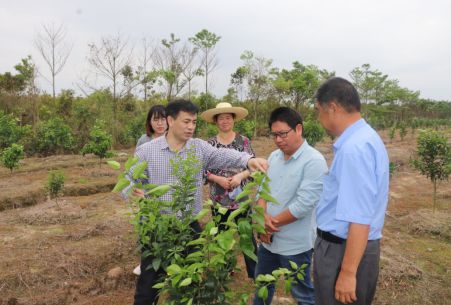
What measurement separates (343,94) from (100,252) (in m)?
3.61

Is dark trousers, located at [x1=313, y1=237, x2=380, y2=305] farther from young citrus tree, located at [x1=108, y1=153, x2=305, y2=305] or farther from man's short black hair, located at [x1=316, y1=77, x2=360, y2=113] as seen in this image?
man's short black hair, located at [x1=316, y1=77, x2=360, y2=113]

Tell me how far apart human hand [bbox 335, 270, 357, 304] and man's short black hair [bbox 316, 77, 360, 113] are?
2.44 feet

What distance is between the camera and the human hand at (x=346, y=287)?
157cm

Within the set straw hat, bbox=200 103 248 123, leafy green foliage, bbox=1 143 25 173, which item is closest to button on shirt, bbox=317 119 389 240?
straw hat, bbox=200 103 248 123

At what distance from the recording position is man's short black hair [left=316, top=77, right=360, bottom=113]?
5.48ft

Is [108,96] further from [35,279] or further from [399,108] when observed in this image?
[399,108]

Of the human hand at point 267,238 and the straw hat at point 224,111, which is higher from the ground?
the straw hat at point 224,111

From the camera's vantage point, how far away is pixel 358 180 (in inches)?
60.4

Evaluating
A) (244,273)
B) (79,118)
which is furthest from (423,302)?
(79,118)

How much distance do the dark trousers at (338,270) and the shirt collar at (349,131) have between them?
473 mm

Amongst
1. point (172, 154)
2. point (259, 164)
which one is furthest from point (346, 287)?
point (172, 154)

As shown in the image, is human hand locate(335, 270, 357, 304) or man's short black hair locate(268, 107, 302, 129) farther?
man's short black hair locate(268, 107, 302, 129)

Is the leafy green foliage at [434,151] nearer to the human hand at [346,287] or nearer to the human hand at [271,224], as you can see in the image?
the human hand at [271,224]

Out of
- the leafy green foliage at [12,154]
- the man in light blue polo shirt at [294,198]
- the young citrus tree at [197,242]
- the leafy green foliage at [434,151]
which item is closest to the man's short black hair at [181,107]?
the man in light blue polo shirt at [294,198]
